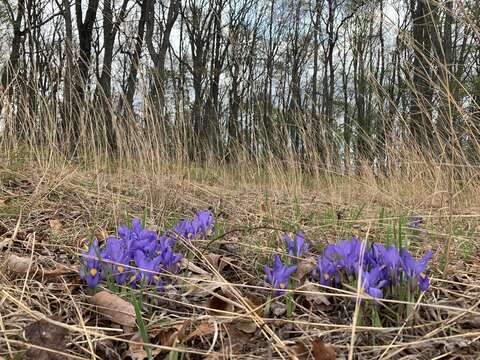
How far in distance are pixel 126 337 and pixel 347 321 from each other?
560 mm

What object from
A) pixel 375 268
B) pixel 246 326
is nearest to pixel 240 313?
pixel 246 326

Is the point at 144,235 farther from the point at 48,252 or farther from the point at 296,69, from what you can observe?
the point at 296,69

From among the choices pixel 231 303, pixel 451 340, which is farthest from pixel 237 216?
pixel 451 340

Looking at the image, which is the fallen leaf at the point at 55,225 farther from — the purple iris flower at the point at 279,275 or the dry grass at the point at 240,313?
the purple iris flower at the point at 279,275

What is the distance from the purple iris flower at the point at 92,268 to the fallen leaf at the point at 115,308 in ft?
0.15

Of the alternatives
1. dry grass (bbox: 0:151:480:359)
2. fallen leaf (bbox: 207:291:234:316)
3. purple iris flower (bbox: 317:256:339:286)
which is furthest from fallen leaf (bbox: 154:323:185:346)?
purple iris flower (bbox: 317:256:339:286)

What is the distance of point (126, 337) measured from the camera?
3.52ft

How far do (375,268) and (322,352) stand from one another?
0.28m

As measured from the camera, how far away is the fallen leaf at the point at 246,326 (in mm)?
1104

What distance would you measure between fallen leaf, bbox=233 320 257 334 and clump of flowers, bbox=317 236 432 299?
0.25m

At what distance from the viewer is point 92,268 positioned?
4.05 ft

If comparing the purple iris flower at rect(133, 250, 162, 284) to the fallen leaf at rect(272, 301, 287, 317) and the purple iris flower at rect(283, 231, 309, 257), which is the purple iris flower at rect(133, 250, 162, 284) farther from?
the purple iris flower at rect(283, 231, 309, 257)

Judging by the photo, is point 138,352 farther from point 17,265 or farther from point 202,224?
point 202,224

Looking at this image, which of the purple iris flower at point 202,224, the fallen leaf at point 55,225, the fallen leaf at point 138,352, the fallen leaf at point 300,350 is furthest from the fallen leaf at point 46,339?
the fallen leaf at point 55,225
